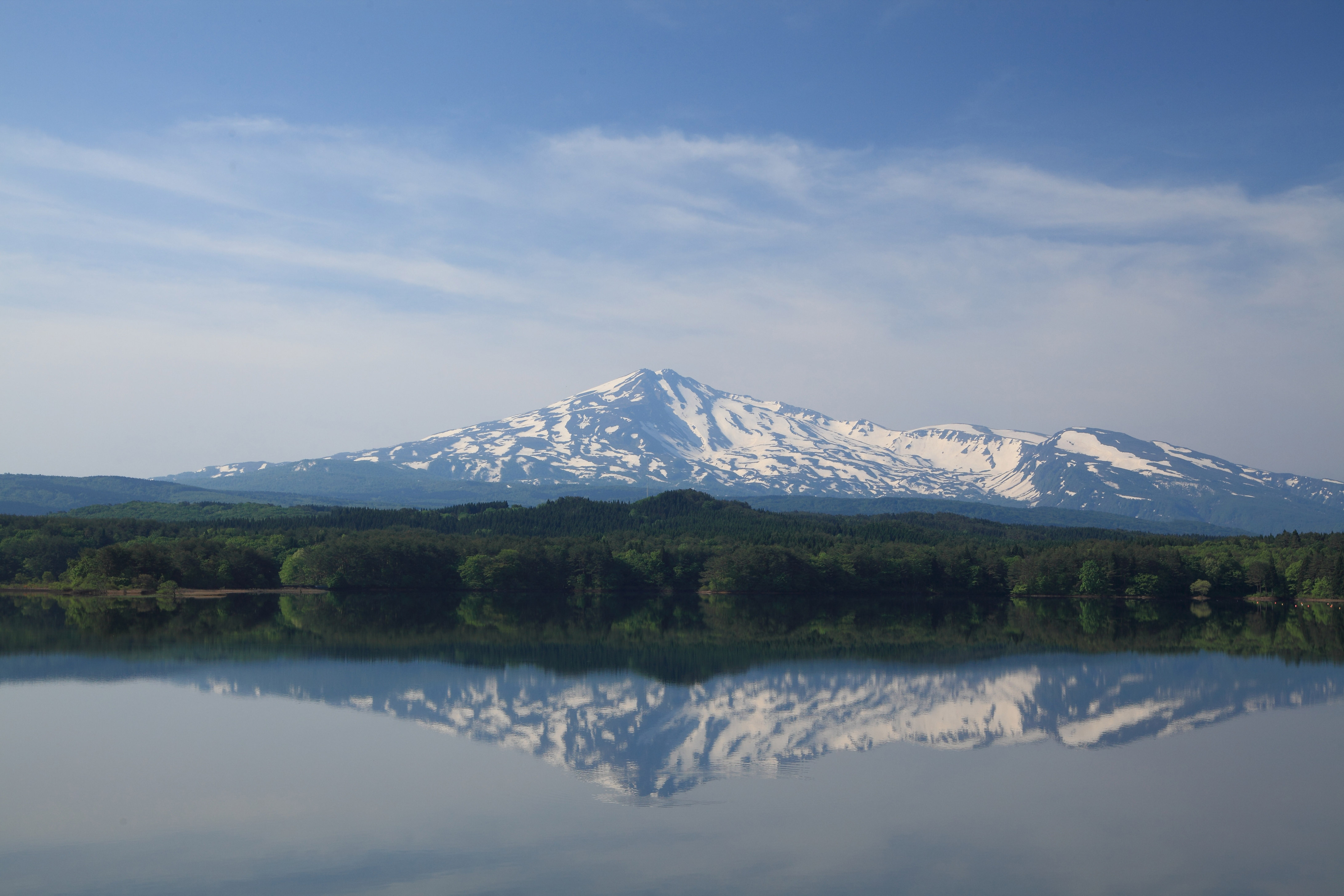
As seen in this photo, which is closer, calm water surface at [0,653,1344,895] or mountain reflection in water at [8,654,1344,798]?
calm water surface at [0,653,1344,895]

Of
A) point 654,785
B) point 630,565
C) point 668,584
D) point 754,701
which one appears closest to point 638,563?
point 630,565

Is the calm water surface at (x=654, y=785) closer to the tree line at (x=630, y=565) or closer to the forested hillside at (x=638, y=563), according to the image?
the tree line at (x=630, y=565)

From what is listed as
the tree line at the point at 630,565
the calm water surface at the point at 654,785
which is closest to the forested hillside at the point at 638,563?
the tree line at the point at 630,565

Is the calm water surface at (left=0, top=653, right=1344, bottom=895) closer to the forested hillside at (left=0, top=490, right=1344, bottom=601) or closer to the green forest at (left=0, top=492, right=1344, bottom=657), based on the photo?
the green forest at (left=0, top=492, right=1344, bottom=657)

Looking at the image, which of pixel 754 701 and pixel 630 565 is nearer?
pixel 754 701

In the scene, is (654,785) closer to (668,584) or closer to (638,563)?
(638,563)

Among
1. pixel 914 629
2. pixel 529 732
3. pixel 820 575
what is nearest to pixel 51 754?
pixel 529 732

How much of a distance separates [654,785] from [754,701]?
12.1 metres

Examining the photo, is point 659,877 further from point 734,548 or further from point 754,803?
point 734,548

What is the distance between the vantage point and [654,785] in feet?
75.4

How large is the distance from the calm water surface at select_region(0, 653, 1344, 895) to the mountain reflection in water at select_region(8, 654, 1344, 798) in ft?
0.58

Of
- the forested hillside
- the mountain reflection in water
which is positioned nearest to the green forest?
the forested hillside

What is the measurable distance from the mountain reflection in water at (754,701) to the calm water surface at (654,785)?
0.18 m

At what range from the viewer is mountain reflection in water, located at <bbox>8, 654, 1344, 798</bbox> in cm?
2706
